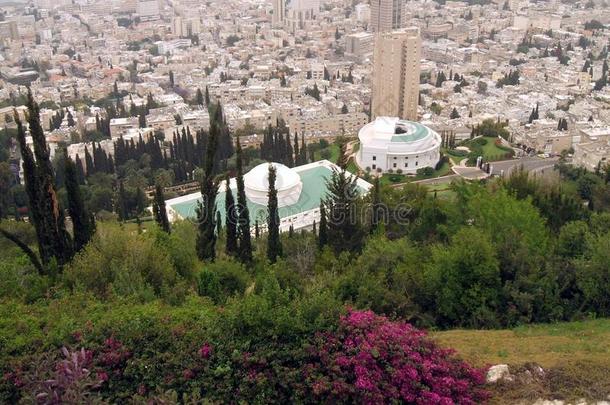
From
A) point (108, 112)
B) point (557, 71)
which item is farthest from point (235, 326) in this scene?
point (557, 71)

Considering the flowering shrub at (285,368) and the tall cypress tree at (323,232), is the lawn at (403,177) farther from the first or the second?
the flowering shrub at (285,368)

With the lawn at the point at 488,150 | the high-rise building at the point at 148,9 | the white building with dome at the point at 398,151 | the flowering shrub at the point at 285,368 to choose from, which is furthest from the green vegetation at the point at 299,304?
the high-rise building at the point at 148,9

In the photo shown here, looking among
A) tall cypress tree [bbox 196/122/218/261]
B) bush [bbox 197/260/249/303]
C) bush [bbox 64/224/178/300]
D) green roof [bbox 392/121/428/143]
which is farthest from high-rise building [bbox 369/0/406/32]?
bush [bbox 64/224/178/300]

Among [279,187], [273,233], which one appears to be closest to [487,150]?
[279,187]

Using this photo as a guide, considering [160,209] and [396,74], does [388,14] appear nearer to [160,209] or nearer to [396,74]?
[396,74]

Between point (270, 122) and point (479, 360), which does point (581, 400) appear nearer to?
point (479, 360)

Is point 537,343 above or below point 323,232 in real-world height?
above
